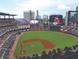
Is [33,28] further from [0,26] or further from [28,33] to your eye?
[0,26]

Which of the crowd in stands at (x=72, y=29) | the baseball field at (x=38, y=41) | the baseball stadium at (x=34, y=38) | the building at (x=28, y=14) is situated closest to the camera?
the crowd in stands at (x=72, y=29)

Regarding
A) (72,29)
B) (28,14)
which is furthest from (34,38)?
(72,29)

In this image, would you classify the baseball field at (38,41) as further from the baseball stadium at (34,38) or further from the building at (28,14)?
the building at (28,14)

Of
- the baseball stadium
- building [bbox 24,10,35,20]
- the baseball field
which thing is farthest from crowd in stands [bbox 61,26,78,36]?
building [bbox 24,10,35,20]

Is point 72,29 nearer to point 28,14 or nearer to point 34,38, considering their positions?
point 34,38

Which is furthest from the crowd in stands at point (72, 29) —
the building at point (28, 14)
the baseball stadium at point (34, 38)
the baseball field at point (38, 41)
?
the building at point (28, 14)

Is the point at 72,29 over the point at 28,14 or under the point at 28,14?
under

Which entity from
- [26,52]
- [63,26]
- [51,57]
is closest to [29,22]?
[63,26]

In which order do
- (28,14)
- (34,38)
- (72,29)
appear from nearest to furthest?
1. (72,29)
2. (34,38)
3. (28,14)

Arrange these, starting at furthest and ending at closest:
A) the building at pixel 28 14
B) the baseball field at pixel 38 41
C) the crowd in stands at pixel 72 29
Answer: the building at pixel 28 14, the baseball field at pixel 38 41, the crowd in stands at pixel 72 29

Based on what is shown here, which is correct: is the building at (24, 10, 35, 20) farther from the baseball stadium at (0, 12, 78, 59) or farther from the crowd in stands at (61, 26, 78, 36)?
the crowd in stands at (61, 26, 78, 36)

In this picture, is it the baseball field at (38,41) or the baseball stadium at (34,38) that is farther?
the baseball field at (38,41)
